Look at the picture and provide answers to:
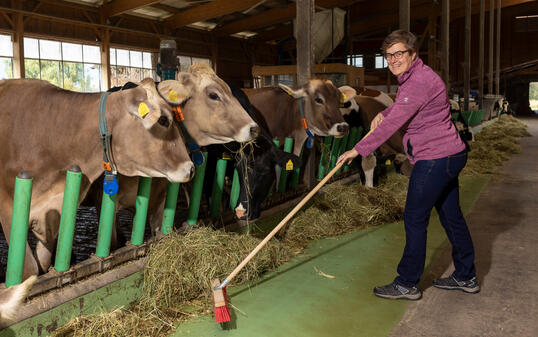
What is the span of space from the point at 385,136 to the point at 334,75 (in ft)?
22.1

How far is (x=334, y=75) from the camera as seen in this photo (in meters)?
9.52

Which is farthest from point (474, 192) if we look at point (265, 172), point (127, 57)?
point (127, 57)

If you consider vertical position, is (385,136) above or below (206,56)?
below

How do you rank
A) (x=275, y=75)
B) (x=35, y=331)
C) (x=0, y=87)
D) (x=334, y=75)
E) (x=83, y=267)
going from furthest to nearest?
(x=275, y=75) < (x=334, y=75) < (x=0, y=87) < (x=83, y=267) < (x=35, y=331)

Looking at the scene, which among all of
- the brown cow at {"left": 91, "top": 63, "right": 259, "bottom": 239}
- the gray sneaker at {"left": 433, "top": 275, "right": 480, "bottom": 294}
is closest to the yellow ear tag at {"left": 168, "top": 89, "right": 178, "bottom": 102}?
the brown cow at {"left": 91, "top": 63, "right": 259, "bottom": 239}

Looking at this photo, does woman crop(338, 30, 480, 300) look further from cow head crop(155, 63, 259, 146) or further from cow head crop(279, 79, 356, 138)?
cow head crop(279, 79, 356, 138)

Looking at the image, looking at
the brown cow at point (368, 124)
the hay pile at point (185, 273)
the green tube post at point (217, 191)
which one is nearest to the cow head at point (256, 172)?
the green tube post at point (217, 191)

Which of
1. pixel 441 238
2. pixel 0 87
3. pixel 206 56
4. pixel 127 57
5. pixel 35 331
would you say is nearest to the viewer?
pixel 35 331

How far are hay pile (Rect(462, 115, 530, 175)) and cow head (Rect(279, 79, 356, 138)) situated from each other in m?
4.17

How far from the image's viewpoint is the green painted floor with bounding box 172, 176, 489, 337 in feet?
8.87

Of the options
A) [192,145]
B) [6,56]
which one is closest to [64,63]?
[6,56]

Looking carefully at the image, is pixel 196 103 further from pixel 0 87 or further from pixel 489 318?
pixel 489 318

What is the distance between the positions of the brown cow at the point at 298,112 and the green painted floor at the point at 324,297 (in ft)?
3.51

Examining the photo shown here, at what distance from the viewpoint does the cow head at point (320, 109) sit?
15.5 feet
